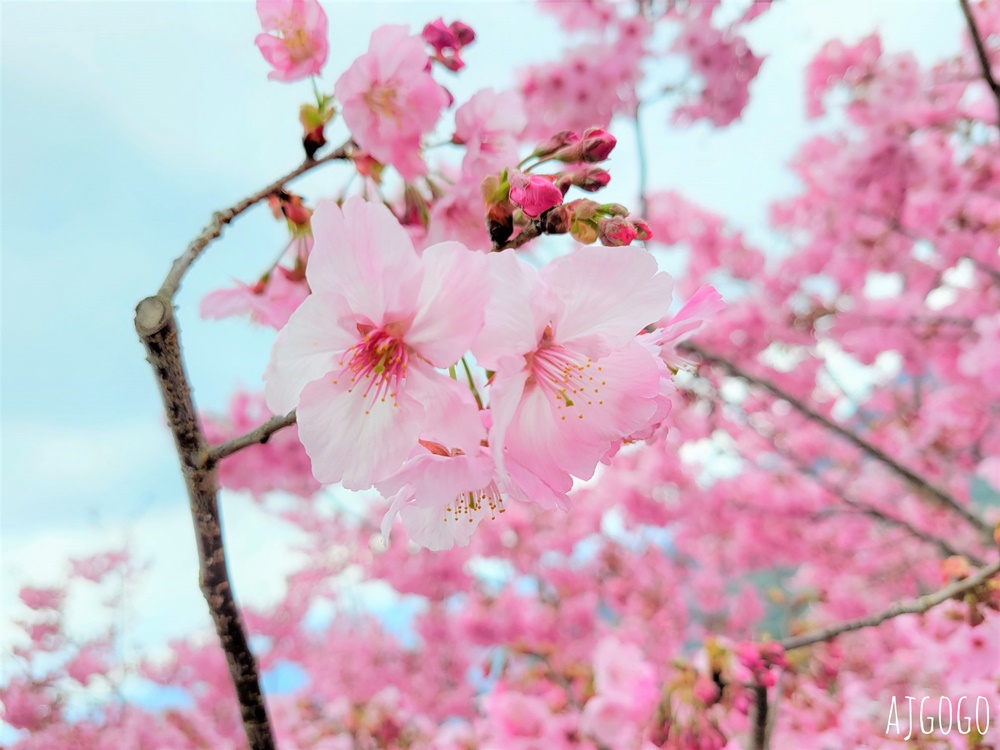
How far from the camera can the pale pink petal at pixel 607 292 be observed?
1.95 ft

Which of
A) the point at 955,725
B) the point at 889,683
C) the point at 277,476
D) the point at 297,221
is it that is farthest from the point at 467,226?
the point at 889,683

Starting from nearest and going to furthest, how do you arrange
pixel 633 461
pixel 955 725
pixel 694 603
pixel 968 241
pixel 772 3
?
pixel 955 725, pixel 772 3, pixel 968 241, pixel 633 461, pixel 694 603

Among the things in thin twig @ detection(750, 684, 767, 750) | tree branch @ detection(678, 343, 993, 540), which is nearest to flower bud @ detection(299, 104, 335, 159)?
thin twig @ detection(750, 684, 767, 750)

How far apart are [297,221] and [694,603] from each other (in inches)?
295

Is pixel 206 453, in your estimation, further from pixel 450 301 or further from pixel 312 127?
pixel 312 127

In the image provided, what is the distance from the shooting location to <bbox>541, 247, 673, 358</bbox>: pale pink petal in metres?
0.59

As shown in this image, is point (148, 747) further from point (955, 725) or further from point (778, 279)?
point (778, 279)

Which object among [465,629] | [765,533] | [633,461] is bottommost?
[465,629]

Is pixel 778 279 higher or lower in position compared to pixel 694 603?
higher

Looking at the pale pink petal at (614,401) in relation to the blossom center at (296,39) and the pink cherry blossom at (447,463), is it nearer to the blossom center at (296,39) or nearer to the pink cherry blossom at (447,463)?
the pink cherry blossom at (447,463)

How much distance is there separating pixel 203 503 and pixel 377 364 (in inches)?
12.4

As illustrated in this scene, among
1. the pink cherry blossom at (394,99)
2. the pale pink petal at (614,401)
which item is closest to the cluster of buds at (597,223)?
the pale pink petal at (614,401)

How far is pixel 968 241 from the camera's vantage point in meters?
3.79

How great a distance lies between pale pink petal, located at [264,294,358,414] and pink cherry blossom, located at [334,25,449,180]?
45 cm
